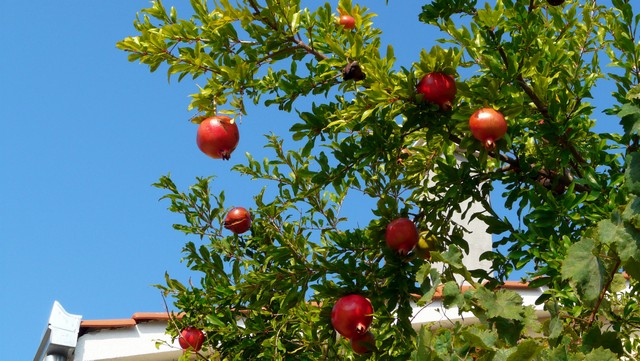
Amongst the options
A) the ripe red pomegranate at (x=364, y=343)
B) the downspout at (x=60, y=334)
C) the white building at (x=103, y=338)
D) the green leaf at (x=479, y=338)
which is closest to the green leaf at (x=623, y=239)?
the green leaf at (x=479, y=338)

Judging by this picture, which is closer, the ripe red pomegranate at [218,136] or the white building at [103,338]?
the ripe red pomegranate at [218,136]

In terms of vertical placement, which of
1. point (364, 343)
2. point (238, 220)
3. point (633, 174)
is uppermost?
point (238, 220)

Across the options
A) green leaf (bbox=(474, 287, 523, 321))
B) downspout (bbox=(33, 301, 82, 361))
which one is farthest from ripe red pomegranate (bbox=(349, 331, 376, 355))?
downspout (bbox=(33, 301, 82, 361))

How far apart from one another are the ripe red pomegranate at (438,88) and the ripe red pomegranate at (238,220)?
257 cm

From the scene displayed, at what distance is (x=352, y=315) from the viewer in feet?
13.2

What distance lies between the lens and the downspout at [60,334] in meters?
6.52

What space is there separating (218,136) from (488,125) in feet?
4.61

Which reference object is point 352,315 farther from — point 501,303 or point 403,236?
point 501,303

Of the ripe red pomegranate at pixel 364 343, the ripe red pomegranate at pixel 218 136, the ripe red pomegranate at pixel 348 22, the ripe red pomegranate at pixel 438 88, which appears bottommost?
the ripe red pomegranate at pixel 364 343

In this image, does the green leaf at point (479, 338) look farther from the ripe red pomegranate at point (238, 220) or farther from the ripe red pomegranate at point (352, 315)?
the ripe red pomegranate at point (238, 220)

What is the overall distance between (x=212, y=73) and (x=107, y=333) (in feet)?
11.5

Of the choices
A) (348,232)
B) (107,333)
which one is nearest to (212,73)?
(348,232)

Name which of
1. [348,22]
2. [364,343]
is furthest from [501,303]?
[348,22]

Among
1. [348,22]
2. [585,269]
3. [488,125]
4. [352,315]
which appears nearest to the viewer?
[585,269]
